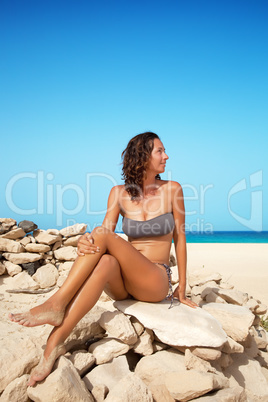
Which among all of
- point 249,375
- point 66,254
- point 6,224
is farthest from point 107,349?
point 6,224

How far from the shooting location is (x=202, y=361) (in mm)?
3342

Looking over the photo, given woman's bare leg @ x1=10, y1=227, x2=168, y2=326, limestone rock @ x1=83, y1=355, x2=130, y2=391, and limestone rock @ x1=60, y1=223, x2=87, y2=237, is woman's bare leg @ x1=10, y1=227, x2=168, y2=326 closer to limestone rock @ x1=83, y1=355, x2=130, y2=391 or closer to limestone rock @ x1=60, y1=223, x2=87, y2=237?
limestone rock @ x1=83, y1=355, x2=130, y2=391

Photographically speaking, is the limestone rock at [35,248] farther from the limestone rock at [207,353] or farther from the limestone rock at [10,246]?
the limestone rock at [207,353]

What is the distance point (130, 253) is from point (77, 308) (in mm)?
720

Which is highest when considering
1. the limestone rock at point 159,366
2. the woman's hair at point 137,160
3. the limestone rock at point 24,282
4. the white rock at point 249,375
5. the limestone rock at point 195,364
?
the woman's hair at point 137,160

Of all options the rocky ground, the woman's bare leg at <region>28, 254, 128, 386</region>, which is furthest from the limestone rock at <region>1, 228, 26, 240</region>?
the woman's bare leg at <region>28, 254, 128, 386</region>

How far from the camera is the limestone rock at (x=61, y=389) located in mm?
2564

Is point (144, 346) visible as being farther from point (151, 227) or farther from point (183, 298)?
point (151, 227)

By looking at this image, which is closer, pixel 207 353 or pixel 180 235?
pixel 207 353

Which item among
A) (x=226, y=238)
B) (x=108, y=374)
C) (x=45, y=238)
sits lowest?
(x=226, y=238)

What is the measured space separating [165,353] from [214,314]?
2.97 feet

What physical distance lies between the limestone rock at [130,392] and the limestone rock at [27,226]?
5630 mm

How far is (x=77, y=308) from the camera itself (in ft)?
9.93

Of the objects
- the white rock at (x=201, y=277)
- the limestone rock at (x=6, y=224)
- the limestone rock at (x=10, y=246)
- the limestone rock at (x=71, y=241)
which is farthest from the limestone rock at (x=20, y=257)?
the white rock at (x=201, y=277)
